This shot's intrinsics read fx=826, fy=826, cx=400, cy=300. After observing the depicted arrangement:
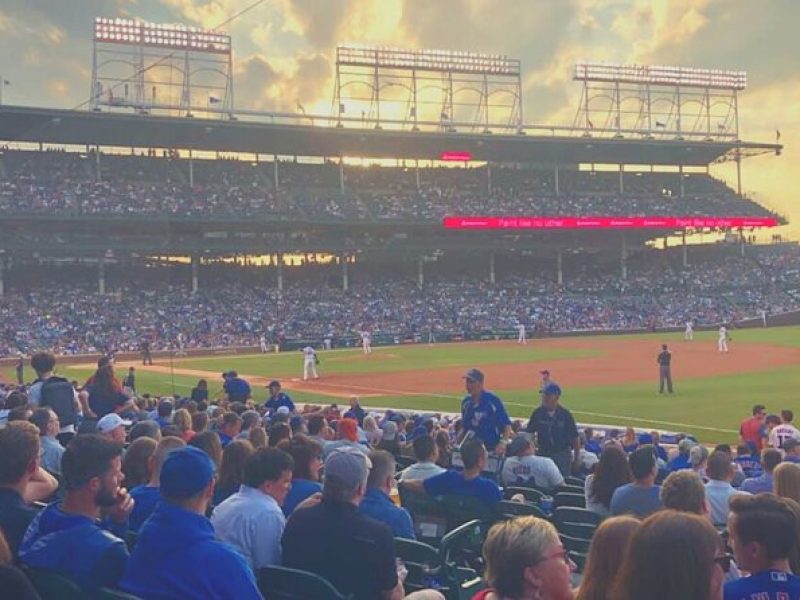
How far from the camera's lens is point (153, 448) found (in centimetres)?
675

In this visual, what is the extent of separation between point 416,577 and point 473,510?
1679mm

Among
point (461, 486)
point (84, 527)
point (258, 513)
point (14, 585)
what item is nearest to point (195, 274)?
point (461, 486)

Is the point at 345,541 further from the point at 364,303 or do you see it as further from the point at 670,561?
the point at 364,303

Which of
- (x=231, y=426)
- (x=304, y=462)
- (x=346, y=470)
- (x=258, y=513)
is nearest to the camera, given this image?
(x=346, y=470)

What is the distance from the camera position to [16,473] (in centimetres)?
507

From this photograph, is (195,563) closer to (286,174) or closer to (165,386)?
(165,386)

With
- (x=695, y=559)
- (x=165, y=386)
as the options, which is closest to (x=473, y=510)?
(x=695, y=559)

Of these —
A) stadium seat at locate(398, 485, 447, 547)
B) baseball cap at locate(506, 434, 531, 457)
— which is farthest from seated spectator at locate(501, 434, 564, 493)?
stadium seat at locate(398, 485, 447, 547)

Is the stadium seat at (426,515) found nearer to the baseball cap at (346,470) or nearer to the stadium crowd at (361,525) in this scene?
the stadium crowd at (361,525)

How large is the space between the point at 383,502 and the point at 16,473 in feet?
7.93

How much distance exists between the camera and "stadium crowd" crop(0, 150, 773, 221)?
202 feet

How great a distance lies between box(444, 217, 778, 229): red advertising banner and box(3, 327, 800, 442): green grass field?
23643 mm

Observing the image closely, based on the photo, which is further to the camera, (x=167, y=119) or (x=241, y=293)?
(x=241, y=293)

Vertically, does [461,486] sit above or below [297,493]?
below
